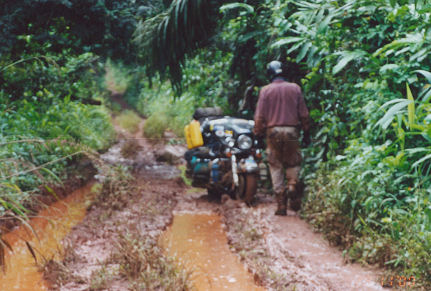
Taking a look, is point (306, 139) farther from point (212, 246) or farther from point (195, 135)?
point (212, 246)

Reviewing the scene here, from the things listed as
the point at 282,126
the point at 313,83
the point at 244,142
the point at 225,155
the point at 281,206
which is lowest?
the point at 281,206

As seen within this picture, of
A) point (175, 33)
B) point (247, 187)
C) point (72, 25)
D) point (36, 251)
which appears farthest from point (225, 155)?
point (72, 25)

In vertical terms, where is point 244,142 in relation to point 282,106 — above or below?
below

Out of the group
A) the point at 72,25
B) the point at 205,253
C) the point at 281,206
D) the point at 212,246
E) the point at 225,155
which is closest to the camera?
the point at 205,253

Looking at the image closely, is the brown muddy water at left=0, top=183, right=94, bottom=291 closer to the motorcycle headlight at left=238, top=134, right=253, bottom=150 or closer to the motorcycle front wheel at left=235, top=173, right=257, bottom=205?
the motorcycle front wheel at left=235, top=173, right=257, bottom=205

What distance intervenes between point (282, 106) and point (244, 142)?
1.11 metres

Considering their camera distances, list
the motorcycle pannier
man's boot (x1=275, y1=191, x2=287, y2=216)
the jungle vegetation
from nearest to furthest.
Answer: the jungle vegetation → man's boot (x1=275, y1=191, x2=287, y2=216) → the motorcycle pannier

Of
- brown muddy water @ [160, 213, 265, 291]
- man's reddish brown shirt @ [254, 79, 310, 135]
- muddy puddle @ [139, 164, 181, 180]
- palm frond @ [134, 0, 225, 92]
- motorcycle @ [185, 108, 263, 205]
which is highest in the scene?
palm frond @ [134, 0, 225, 92]

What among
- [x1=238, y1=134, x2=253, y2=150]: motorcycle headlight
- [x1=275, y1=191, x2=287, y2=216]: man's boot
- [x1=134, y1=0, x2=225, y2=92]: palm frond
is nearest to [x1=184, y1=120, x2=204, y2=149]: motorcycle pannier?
[x1=238, y1=134, x2=253, y2=150]: motorcycle headlight

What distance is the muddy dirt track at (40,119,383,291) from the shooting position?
408cm

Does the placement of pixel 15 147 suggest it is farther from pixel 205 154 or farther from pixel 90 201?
pixel 205 154

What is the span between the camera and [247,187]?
7.02m

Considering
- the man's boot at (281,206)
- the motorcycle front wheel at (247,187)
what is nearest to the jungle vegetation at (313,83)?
the man's boot at (281,206)

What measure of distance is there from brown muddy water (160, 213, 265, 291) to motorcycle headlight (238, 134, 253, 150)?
1106 mm
